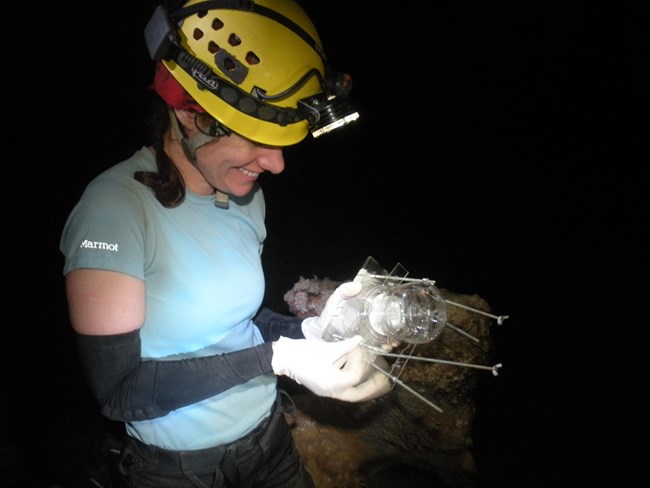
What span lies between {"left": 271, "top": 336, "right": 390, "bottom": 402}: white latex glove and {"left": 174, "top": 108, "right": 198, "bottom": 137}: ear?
1.04 m

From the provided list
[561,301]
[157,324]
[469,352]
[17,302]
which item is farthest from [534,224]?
[17,302]

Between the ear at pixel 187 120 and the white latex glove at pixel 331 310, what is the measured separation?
1033 millimetres

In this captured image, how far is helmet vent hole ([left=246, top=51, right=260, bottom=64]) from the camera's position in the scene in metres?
1.48

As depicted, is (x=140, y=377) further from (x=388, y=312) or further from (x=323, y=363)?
(x=388, y=312)

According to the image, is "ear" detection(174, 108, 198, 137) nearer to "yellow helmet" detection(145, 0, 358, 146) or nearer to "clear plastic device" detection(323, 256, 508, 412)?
"yellow helmet" detection(145, 0, 358, 146)

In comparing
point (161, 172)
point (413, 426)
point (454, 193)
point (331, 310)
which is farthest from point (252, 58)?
point (454, 193)

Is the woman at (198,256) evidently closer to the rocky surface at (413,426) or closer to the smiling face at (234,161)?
the smiling face at (234,161)

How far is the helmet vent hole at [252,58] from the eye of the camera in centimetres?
148

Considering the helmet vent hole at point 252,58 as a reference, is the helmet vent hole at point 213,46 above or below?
above

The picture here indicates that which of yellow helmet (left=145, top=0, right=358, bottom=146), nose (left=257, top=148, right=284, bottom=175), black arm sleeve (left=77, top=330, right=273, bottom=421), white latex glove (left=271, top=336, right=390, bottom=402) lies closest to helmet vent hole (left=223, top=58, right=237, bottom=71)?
yellow helmet (left=145, top=0, right=358, bottom=146)

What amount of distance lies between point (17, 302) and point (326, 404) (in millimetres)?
4147

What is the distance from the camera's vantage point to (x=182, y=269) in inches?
58.1

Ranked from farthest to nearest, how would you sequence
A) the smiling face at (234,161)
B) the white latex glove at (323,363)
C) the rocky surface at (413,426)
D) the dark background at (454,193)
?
the dark background at (454,193)
the rocky surface at (413,426)
the white latex glove at (323,363)
the smiling face at (234,161)

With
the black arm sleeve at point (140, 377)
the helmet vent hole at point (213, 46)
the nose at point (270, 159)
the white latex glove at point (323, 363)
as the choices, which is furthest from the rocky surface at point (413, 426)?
the helmet vent hole at point (213, 46)
